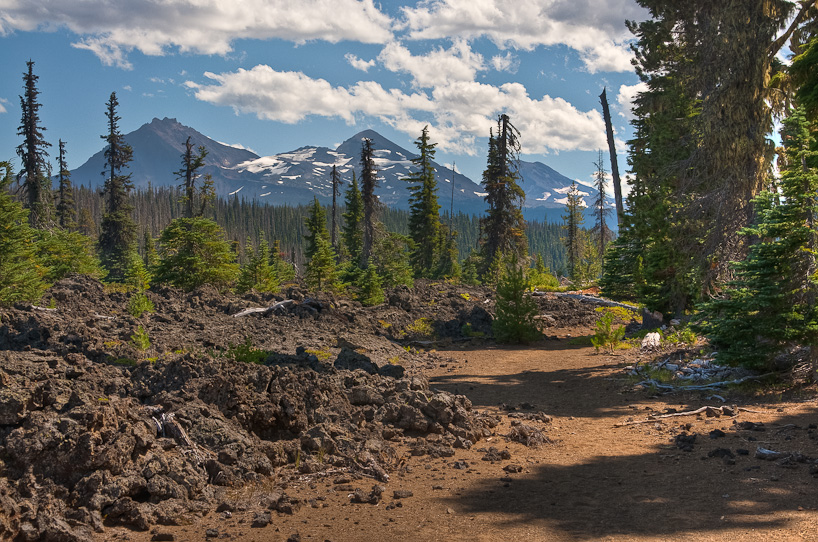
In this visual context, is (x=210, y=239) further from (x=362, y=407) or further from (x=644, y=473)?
(x=644, y=473)

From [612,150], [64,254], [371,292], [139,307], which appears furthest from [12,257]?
[612,150]

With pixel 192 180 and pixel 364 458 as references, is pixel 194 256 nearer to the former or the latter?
pixel 364 458

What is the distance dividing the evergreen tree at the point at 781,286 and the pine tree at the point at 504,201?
21981mm

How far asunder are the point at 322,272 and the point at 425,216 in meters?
19.6

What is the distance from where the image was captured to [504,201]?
32219mm

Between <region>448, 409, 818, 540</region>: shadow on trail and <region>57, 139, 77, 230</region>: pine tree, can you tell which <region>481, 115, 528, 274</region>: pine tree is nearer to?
<region>448, 409, 818, 540</region>: shadow on trail

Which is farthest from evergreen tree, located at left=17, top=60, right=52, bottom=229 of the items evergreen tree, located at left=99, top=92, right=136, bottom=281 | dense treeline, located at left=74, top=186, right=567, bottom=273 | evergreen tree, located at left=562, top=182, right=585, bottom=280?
dense treeline, located at left=74, top=186, right=567, bottom=273

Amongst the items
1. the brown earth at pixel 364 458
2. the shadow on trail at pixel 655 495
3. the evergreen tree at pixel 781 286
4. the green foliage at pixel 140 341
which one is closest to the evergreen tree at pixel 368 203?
the green foliage at pixel 140 341

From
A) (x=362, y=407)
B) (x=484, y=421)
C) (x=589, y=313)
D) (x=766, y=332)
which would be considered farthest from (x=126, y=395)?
(x=589, y=313)

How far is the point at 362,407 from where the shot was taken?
26.5 feet

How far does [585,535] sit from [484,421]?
143 inches

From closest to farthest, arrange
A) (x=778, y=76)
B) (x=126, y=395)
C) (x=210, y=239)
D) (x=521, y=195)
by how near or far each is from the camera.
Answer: (x=126, y=395) → (x=778, y=76) → (x=210, y=239) → (x=521, y=195)

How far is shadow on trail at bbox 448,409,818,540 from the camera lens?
476 centimetres

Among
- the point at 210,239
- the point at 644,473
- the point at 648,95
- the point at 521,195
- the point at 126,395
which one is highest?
the point at 648,95
